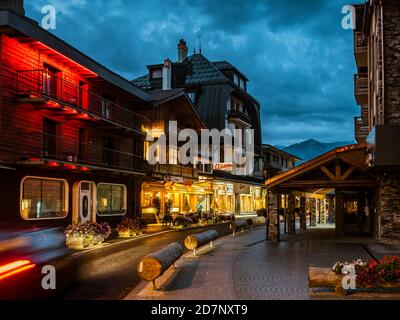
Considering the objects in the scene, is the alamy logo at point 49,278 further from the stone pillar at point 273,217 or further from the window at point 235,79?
the window at point 235,79

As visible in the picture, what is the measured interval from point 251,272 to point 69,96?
17244mm

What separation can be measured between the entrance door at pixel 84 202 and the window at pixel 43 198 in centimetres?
94

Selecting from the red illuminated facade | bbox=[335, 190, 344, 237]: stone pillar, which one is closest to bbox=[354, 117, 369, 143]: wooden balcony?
bbox=[335, 190, 344, 237]: stone pillar

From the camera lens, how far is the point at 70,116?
26.4 metres

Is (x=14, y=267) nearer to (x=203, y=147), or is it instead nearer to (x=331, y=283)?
(x=331, y=283)

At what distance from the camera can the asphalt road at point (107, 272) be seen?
1077 centimetres

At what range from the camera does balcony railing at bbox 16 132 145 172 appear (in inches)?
886

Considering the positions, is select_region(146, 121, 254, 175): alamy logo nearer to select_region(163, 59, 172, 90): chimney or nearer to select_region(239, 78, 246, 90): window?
select_region(239, 78, 246, 90): window

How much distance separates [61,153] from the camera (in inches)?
1000

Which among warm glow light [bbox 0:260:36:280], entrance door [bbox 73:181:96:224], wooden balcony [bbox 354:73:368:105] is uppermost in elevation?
wooden balcony [bbox 354:73:368:105]

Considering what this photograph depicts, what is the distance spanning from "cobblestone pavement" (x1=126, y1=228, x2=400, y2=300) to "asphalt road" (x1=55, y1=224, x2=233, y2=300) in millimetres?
742

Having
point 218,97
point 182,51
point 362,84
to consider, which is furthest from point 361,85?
point 182,51
